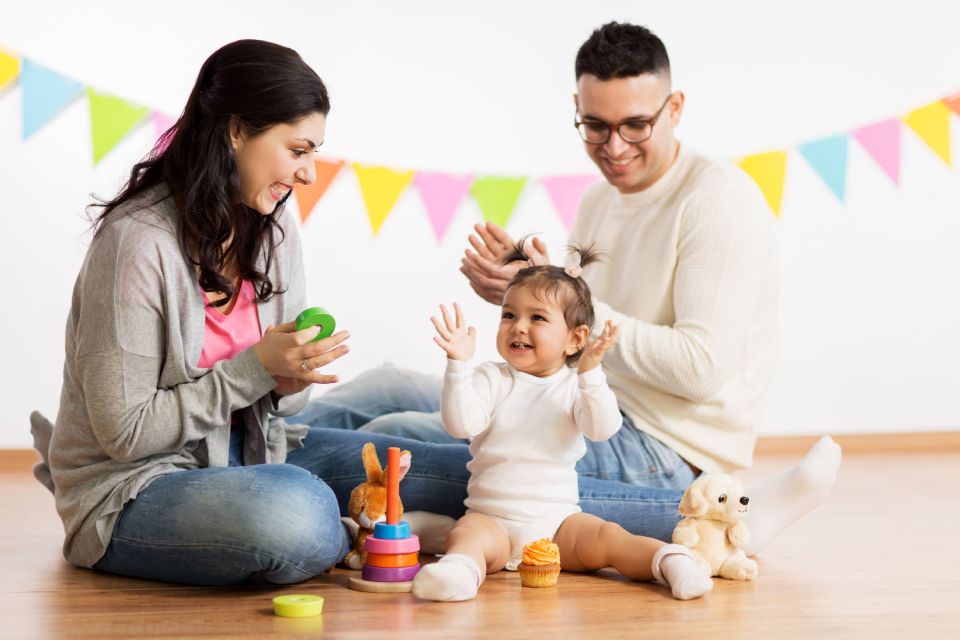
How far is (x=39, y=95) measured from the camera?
3355mm

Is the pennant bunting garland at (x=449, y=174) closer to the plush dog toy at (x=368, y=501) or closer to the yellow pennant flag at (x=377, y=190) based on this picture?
the yellow pennant flag at (x=377, y=190)

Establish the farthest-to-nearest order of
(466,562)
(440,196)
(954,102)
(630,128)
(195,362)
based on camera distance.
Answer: (954,102) → (440,196) → (630,128) → (195,362) → (466,562)

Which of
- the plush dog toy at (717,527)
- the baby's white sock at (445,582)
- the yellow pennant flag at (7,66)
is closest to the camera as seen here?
the baby's white sock at (445,582)

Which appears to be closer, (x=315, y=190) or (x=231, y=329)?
(x=231, y=329)

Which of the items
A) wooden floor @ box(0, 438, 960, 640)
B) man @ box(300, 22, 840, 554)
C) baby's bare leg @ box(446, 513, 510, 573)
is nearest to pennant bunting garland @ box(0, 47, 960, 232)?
man @ box(300, 22, 840, 554)

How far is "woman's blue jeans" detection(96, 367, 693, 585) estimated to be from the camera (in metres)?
1.63

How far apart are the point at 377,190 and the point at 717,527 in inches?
81.5

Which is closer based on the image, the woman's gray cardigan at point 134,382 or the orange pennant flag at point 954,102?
the woman's gray cardigan at point 134,382

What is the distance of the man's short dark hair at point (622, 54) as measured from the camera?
215 centimetres

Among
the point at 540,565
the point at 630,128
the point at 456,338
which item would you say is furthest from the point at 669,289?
the point at 540,565

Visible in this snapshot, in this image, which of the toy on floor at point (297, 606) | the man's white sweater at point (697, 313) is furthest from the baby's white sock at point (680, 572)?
the toy on floor at point (297, 606)

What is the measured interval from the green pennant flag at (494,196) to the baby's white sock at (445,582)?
2221 mm

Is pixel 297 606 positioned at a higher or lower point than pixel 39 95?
lower

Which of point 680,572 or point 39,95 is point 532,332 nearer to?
point 680,572
